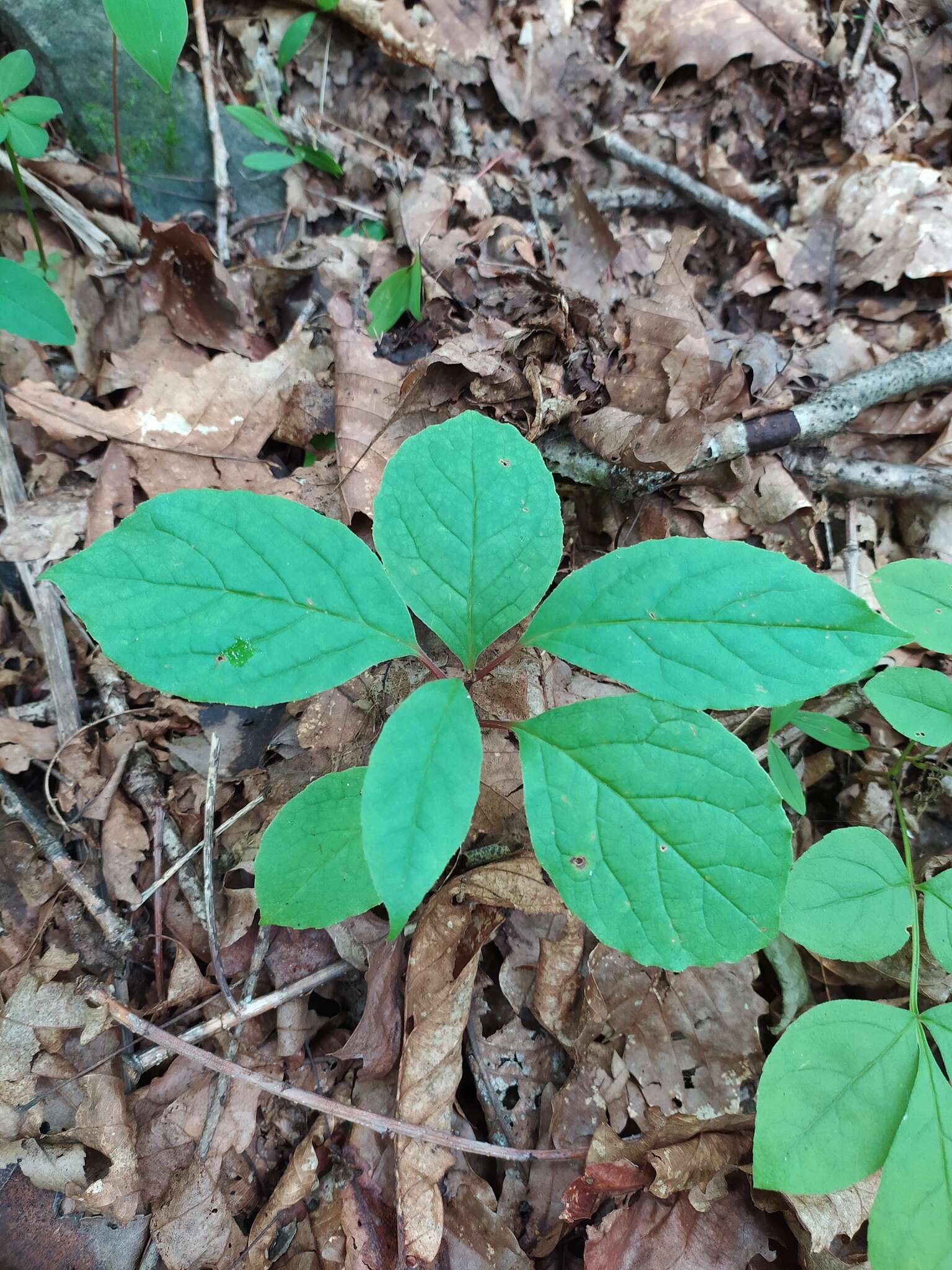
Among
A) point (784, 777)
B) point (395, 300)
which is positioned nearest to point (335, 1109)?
point (784, 777)

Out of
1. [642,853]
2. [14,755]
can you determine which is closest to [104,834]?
[14,755]

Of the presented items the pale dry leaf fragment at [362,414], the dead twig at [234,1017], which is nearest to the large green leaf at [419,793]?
the dead twig at [234,1017]

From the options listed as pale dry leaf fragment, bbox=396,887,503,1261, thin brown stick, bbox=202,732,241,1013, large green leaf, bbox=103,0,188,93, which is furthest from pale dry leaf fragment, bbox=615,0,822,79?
pale dry leaf fragment, bbox=396,887,503,1261

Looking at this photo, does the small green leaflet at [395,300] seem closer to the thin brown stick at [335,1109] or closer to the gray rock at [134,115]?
the gray rock at [134,115]

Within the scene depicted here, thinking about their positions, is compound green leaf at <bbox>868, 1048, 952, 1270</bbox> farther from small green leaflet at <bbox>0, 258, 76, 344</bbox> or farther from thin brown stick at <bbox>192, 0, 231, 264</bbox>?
thin brown stick at <bbox>192, 0, 231, 264</bbox>

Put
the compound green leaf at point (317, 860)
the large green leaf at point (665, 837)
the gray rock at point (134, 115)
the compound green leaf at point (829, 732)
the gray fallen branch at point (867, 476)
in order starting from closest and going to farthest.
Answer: the large green leaf at point (665, 837), the compound green leaf at point (317, 860), the compound green leaf at point (829, 732), the gray fallen branch at point (867, 476), the gray rock at point (134, 115)

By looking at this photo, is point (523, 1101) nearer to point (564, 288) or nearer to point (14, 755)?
point (14, 755)
